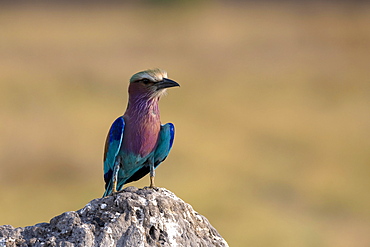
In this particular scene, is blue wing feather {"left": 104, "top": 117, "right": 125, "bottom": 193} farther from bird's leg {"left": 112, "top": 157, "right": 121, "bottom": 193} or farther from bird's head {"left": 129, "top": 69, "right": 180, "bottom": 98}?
bird's head {"left": 129, "top": 69, "right": 180, "bottom": 98}

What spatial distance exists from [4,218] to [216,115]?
35.6 ft

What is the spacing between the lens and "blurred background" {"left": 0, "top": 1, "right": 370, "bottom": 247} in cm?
2047

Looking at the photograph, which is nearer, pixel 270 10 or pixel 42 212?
pixel 42 212

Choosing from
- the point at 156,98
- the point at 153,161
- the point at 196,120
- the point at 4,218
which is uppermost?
the point at 156,98

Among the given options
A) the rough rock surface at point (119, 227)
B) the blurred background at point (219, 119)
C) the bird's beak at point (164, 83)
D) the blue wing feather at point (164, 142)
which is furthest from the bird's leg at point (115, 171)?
the blurred background at point (219, 119)

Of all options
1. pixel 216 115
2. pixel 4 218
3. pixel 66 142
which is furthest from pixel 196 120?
pixel 4 218

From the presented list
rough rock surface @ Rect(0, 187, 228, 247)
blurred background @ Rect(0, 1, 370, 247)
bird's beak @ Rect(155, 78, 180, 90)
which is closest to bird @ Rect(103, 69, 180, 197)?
bird's beak @ Rect(155, 78, 180, 90)

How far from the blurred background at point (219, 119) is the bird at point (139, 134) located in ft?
34.5

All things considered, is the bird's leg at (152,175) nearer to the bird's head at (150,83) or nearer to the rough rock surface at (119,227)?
the bird's head at (150,83)

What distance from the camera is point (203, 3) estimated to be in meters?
50.2

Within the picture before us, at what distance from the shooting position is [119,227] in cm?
565

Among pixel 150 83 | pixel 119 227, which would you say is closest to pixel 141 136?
pixel 150 83

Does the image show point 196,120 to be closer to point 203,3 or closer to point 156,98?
point 156,98

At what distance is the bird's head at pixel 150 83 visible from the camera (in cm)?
724
